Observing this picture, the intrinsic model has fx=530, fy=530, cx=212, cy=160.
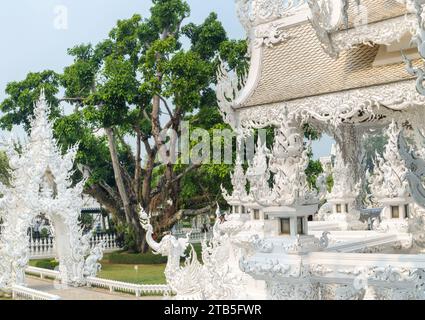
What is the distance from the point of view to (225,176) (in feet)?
Result: 58.4

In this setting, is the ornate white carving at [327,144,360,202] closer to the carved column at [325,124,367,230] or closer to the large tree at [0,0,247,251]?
the carved column at [325,124,367,230]

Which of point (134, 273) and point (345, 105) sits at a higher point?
point (345, 105)

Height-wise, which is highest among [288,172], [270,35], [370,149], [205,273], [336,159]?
[270,35]

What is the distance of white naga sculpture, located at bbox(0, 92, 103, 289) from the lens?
13.1 meters

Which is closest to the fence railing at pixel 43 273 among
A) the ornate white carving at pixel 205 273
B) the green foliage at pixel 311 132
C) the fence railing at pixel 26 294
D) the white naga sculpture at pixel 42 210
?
the white naga sculpture at pixel 42 210

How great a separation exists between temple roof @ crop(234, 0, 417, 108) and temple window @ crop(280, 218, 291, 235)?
14.8 ft

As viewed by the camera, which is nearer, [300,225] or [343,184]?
[300,225]

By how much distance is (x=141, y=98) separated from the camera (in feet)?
58.5

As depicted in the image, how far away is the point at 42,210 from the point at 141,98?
5.84 metres

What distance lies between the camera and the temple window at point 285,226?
7.77m

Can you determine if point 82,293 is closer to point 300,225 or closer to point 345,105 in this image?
point 300,225

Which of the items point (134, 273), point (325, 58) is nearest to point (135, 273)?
point (134, 273)

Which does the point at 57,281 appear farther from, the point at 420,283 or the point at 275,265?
the point at 420,283

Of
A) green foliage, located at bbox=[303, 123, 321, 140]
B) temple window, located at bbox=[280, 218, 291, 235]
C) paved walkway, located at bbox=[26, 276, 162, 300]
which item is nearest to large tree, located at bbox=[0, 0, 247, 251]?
green foliage, located at bbox=[303, 123, 321, 140]
